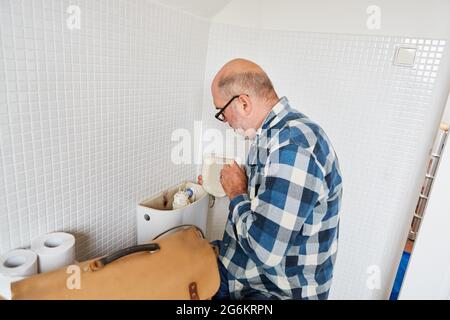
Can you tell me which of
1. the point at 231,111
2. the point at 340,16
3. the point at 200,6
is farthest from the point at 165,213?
the point at 340,16

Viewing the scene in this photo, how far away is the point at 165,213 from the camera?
45.5 inches

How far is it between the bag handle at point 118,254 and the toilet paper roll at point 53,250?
0.34ft

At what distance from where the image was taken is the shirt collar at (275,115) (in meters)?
0.83

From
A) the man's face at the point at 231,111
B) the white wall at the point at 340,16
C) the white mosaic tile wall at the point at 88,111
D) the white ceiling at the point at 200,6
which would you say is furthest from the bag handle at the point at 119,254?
the white wall at the point at 340,16

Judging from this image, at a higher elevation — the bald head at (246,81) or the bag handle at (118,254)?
the bald head at (246,81)

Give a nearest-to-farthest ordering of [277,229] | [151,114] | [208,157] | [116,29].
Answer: [277,229] → [116,29] → [151,114] → [208,157]

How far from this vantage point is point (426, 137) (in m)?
1.18

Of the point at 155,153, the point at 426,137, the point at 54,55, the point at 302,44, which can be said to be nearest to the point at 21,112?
the point at 54,55

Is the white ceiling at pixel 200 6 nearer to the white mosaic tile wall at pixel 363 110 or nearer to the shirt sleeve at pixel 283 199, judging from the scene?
the white mosaic tile wall at pixel 363 110

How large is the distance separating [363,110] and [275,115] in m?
0.57

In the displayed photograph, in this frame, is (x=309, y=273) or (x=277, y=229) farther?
(x=309, y=273)

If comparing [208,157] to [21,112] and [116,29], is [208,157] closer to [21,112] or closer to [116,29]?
[116,29]

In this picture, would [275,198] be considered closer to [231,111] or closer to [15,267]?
[231,111]
